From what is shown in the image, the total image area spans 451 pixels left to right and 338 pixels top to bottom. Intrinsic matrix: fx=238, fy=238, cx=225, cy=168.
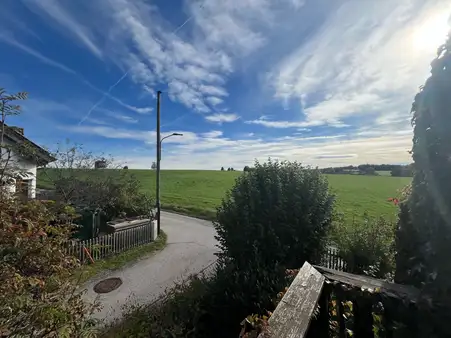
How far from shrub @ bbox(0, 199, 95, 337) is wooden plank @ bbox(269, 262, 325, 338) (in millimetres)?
1650

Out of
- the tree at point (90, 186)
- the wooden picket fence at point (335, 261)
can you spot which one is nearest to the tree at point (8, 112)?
the wooden picket fence at point (335, 261)

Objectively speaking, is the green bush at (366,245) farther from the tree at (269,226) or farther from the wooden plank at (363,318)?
the wooden plank at (363,318)

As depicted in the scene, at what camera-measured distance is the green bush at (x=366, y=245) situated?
5.81 m

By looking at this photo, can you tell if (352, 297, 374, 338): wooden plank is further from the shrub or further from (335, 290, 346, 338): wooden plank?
the shrub

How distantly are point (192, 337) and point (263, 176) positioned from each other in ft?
10.6

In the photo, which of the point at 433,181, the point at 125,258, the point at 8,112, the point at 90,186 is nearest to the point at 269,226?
the point at 433,181

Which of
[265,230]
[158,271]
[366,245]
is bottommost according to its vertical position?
[158,271]

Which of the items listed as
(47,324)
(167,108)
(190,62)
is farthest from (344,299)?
(167,108)

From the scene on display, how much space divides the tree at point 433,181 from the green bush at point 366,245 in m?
4.43

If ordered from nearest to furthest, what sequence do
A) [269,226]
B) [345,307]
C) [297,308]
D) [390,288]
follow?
1. [297,308]
2. [390,288]
3. [345,307]
4. [269,226]

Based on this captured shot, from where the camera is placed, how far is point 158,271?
7.81 m

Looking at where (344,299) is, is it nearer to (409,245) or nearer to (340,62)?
(409,245)

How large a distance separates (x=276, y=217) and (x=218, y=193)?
23084 millimetres

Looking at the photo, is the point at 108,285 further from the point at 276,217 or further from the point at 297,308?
the point at 297,308
